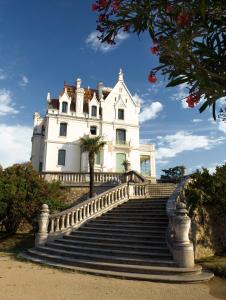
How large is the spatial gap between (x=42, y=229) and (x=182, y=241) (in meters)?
6.47

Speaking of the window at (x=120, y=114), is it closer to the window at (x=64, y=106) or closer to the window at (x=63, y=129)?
the window at (x=64, y=106)

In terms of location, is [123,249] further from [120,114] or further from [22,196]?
[120,114]

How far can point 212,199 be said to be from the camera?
1158 centimetres

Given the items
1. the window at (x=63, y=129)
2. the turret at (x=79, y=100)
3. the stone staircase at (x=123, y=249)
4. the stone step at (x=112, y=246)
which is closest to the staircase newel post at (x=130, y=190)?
the stone staircase at (x=123, y=249)

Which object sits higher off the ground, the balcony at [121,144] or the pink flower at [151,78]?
the balcony at [121,144]

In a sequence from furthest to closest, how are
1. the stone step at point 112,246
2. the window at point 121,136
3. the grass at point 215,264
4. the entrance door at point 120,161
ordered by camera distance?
the window at point 121,136
the entrance door at point 120,161
the stone step at point 112,246
the grass at point 215,264

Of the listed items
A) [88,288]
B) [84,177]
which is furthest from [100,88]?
[88,288]

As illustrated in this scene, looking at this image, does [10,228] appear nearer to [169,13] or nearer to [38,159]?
[169,13]

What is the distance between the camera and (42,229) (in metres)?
12.4

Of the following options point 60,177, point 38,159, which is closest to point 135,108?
point 38,159

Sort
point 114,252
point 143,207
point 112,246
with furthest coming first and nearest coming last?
point 143,207
point 112,246
point 114,252

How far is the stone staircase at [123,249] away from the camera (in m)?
8.23

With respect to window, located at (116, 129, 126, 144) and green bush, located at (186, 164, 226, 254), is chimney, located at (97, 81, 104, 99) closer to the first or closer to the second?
window, located at (116, 129, 126, 144)

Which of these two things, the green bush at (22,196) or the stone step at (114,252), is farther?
the green bush at (22,196)
